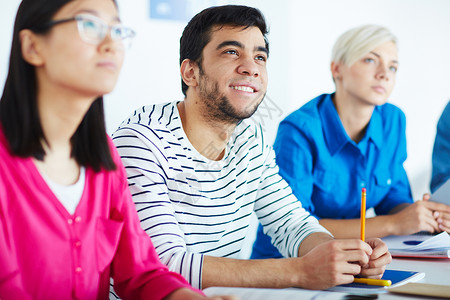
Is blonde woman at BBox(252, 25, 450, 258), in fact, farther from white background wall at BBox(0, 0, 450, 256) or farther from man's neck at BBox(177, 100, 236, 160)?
white background wall at BBox(0, 0, 450, 256)

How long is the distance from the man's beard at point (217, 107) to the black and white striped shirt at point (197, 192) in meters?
0.08

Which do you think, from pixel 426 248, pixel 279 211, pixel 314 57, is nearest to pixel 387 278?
pixel 426 248

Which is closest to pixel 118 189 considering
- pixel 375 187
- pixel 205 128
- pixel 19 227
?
pixel 19 227

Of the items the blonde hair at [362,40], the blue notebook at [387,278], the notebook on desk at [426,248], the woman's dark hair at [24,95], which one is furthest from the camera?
the blonde hair at [362,40]

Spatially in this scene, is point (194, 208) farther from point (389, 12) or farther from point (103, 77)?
point (389, 12)

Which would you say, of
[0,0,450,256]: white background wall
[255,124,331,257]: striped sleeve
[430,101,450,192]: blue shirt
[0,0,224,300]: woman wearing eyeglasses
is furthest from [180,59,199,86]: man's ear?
[0,0,450,256]: white background wall

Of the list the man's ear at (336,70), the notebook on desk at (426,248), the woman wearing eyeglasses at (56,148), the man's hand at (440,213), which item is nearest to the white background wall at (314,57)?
the man's ear at (336,70)

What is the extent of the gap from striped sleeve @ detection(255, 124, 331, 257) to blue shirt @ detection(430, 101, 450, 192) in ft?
2.48

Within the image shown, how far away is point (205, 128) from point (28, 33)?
0.66m

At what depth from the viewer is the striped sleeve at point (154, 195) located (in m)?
1.03

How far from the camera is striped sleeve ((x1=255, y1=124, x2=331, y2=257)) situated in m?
1.36

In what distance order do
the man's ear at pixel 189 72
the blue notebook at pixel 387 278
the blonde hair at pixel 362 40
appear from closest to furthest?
the blue notebook at pixel 387 278
the man's ear at pixel 189 72
the blonde hair at pixel 362 40

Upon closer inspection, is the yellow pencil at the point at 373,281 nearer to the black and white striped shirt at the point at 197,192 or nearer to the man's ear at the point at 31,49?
the black and white striped shirt at the point at 197,192

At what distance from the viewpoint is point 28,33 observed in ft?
2.34
